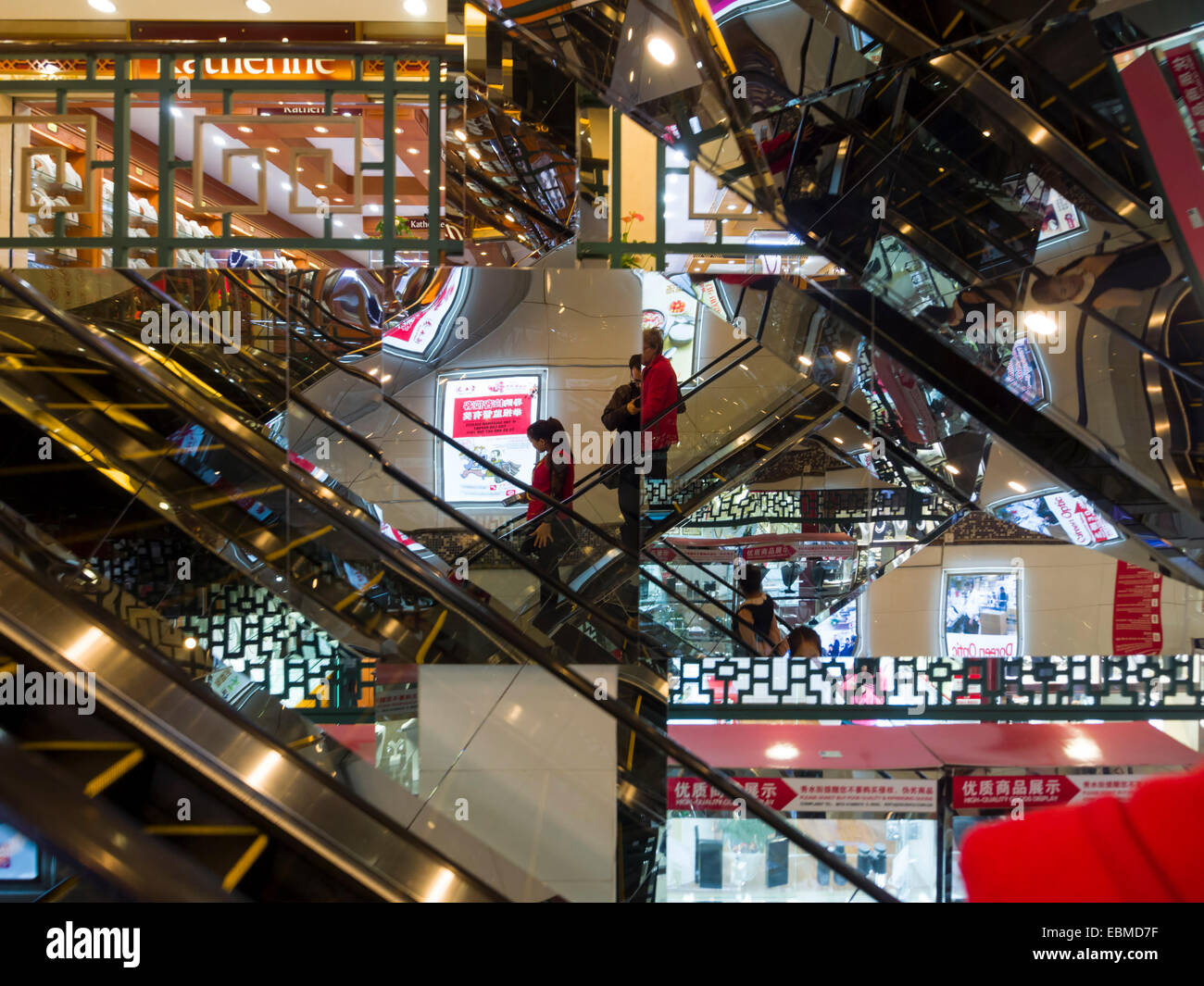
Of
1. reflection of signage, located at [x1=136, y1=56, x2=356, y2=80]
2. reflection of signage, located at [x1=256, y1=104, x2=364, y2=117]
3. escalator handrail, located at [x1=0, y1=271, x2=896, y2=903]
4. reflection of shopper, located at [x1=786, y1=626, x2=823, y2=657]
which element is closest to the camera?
escalator handrail, located at [x1=0, y1=271, x2=896, y2=903]

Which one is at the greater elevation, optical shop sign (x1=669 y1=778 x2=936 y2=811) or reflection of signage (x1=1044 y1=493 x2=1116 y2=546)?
reflection of signage (x1=1044 y1=493 x2=1116 y2=546)

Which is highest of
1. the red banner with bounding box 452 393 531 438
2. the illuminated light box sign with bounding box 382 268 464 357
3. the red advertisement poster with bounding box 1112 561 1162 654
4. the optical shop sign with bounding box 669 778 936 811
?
the illuminated light box sign with bounding box 382 268 464 357

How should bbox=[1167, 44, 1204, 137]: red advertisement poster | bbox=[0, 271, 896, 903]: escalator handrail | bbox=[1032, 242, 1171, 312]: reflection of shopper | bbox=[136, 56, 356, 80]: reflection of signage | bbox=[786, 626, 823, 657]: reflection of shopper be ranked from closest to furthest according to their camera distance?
bbox=[1167, 44, 1204, 137]: red advertisement poster
bbox=[1032, 242, 1171, 312]: reflection of shopper
bbox=[0, 271, 896, 903]: escalator handrail
bbox=[786, 626, 823, 657]: reflection of shopper
bbox=[136, 56, 356, 80]: reflection of signage

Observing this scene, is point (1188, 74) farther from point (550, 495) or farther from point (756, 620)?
point (550, 495)

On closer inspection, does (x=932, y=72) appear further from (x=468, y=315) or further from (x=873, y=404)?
(x=468, y=315)

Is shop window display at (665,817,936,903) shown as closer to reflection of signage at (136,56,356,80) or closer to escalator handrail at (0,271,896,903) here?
escalator handrail at (0,271,896,903)

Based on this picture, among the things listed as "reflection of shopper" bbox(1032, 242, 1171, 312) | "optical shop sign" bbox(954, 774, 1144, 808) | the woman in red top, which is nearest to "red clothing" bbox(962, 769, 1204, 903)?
"optical shop sign" bbox(954, 774, 1144, 808)

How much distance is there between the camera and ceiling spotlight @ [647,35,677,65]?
3.01 metres

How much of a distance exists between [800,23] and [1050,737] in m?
2.85

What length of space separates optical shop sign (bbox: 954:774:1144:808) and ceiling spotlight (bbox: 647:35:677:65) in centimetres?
296

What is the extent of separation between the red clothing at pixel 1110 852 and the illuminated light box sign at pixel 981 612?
0.64 m

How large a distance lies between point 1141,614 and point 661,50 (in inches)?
110

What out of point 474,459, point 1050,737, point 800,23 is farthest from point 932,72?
point 1050,737

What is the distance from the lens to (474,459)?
3105 millimetres
